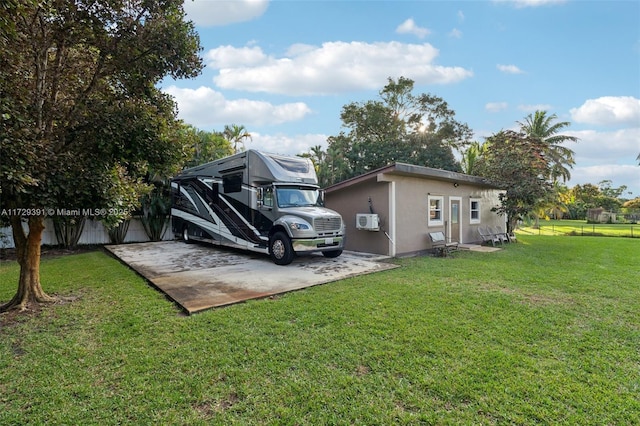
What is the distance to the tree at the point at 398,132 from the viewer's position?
22.9 meters

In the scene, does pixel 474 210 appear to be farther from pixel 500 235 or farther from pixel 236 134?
pixel 236 134

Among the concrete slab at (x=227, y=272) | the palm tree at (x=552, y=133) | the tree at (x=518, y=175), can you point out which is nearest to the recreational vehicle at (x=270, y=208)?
the concrete slab at (x=227, y=272)

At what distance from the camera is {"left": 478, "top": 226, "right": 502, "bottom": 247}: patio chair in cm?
1271

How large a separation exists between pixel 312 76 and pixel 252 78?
326 centimetres

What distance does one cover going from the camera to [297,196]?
857 centimetres

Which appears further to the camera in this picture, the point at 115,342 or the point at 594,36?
the point at 594,36

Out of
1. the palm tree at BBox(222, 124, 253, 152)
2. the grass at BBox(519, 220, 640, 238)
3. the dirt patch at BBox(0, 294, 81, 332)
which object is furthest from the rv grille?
the grass at BBox(519, 220, 640, 238)

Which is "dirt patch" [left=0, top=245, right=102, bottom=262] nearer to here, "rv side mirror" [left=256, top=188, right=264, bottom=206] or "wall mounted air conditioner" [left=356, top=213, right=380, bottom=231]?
"rv side mirror" [left=256, top=188, right=264, bottom=206]

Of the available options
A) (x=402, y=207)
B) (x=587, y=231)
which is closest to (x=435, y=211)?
(x=402, y=207)

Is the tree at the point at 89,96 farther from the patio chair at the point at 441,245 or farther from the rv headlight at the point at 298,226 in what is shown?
the patio chair at the point at 441,245

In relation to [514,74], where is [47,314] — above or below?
below

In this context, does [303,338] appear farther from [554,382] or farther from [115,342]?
[554,382]

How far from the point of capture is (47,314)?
14.7 feet

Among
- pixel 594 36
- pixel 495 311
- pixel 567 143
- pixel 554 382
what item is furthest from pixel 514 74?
pixel 567 143
